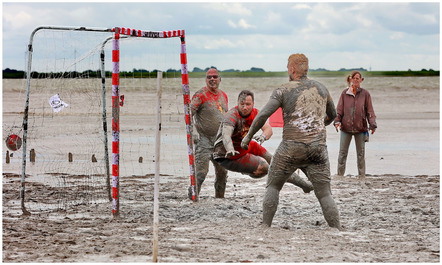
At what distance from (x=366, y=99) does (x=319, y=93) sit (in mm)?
5070

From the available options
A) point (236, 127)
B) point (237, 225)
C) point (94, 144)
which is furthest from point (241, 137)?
point (94, 144)

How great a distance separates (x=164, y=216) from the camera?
9.16m

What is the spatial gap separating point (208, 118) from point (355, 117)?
3.57 meters

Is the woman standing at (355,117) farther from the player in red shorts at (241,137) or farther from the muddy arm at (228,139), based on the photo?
the muddy arm at (228,139)

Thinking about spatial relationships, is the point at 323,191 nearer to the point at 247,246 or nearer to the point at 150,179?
the point at 247,246

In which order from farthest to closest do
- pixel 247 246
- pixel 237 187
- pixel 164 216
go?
pixel 237 187 < pixel 164 216 < pixel 247 246

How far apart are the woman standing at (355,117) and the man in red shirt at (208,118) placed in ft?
10.2

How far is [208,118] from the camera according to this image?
10.3 meters

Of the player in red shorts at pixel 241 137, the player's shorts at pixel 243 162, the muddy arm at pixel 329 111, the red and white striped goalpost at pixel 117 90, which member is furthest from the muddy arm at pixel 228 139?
the red and white striped goalpost at pixel 117 90

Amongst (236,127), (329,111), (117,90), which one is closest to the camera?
(329,111)

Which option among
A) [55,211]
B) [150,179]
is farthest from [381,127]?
[55,211]

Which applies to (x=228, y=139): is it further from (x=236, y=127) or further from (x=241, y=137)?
(x=241, y=137)

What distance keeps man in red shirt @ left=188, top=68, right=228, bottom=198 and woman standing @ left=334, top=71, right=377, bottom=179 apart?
10.2 feet

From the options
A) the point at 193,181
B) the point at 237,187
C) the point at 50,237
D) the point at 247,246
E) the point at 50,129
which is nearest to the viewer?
the point at 247,246
